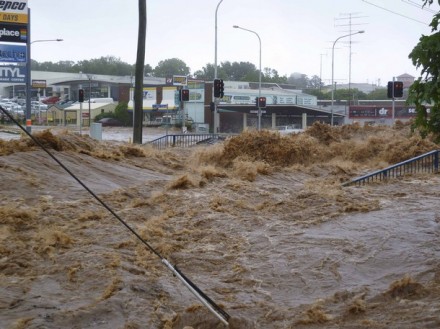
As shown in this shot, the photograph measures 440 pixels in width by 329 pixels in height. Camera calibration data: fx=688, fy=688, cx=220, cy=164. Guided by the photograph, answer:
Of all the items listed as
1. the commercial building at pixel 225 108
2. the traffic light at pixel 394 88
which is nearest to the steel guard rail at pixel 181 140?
the traffic light at pixel 394 88

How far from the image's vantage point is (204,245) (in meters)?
11.5

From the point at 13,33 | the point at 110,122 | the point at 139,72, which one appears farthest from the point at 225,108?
the point at 13,33

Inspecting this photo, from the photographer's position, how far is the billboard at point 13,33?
73.5ft

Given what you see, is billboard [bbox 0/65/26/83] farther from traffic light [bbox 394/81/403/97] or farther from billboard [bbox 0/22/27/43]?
traffic light [bbox 394/81/403/97]

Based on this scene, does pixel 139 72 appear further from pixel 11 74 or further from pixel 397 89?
pixel 397 89

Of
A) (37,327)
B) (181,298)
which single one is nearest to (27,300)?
(37,327)

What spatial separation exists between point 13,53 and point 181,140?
391 inches

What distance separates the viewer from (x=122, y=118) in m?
67.9

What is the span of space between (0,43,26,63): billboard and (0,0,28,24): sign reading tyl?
1.02 m

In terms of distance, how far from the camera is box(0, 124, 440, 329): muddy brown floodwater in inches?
320

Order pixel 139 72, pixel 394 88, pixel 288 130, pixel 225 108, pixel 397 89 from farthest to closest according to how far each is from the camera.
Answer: pixel 225 108, pixel 288 130, pixel 397 89, pixel 394 88, pixel 139 72

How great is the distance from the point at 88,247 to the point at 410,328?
5.26 metres

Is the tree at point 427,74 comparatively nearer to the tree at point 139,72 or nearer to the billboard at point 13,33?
the billboard at point 13,33

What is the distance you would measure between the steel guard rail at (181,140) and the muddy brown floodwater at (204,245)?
10.1 meters
